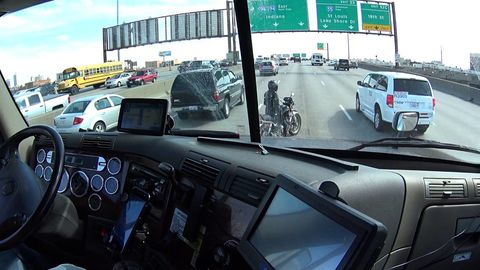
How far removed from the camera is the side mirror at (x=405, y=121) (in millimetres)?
3016

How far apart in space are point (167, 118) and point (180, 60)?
89 centimetres

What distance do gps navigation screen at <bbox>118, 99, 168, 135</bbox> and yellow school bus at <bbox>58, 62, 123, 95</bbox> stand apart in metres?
0.75

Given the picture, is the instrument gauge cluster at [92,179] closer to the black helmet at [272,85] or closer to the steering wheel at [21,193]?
the steering wheel at [21,193]

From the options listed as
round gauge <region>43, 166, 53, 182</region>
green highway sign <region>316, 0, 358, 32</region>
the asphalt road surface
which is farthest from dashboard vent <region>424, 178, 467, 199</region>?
round gauge <region>43, 166, 53, 182</region>

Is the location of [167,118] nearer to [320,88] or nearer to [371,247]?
[320,88]

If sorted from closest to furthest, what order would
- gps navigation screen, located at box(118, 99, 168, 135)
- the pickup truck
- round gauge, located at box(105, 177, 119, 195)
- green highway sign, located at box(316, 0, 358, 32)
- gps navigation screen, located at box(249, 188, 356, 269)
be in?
1. gps navigation screen, located at box(249, 188, 356, 269)
2. round gauge, located at box(105, 177, 119, 195)
3. gps navigation screen, located at box(118, 99, 168, 135)
4. green highway sign, located at box(316, 0, 358, 32)
5. the pickup truck

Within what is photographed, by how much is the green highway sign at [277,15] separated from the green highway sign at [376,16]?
0.46 m

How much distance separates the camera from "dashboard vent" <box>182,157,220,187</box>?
7.79 feet

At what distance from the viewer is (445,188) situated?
95.5 inches

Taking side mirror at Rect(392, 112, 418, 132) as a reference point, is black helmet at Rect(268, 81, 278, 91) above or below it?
above

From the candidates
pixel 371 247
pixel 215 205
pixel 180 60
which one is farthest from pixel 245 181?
pixel 180 60

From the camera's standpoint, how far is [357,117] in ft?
11.5

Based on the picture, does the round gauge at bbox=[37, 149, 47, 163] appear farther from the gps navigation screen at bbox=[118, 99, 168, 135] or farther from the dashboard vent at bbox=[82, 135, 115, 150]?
the gps navigation screen at bbox=[118, 99, 168, 135]

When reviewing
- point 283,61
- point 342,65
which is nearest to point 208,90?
point 283,61
